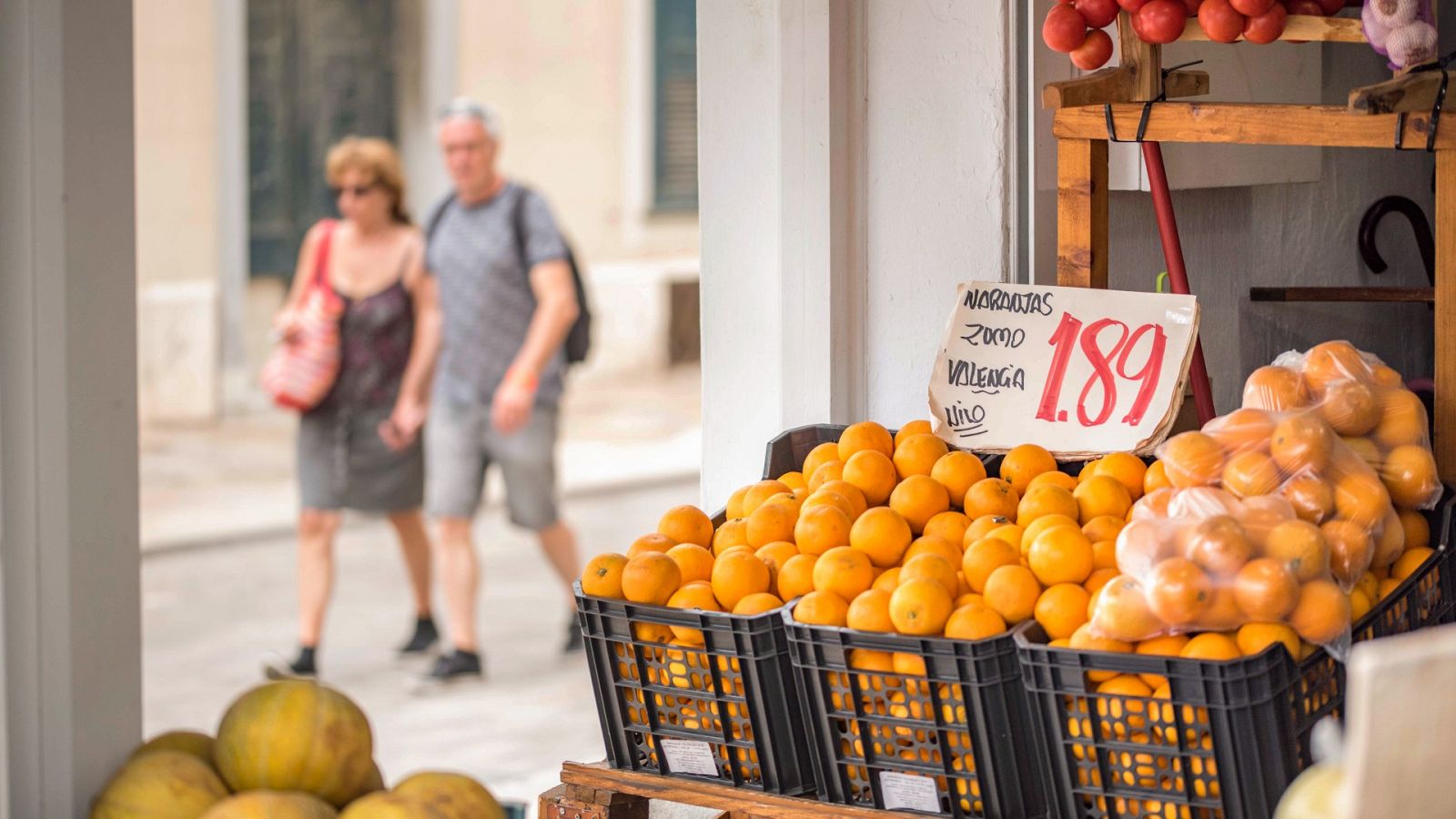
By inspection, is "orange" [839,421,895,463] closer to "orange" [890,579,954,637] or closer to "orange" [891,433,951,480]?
"orange" [891,433,951,480]

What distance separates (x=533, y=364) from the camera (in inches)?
235

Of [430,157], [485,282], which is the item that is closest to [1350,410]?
[485,282]

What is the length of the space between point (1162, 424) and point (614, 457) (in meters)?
9.05

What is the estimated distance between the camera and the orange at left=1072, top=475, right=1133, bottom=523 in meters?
2.23

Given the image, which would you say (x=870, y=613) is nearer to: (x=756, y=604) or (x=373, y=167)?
(x=756, y=604)

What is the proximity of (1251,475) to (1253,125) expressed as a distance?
0.57m

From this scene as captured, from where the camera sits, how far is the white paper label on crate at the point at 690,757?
6.98 ft

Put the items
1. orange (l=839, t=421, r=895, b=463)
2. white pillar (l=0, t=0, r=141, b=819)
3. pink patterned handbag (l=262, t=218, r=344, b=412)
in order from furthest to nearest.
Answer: pink patterned handbag (l=262, t=218, r=344, b=412) → orange (l=839, t=421, r=895, b=463) → white pillar (l=0, t=0, r=141, b=819)

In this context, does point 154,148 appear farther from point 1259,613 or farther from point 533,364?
point 1259,613

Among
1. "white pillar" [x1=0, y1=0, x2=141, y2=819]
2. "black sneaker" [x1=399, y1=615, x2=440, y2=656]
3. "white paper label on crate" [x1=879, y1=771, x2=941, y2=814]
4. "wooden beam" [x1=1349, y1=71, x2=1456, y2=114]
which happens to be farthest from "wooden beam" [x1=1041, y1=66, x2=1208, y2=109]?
"black sneaker" [x1=399, y1=615, x2=440, y2=656]

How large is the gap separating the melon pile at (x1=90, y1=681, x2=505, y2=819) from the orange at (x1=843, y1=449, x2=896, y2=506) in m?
0.80

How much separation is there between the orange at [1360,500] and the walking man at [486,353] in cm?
407

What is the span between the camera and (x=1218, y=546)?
6.11ft

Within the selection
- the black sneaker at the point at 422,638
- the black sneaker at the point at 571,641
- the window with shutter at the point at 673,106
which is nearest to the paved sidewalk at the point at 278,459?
the window with shutter at the point at 673,106
